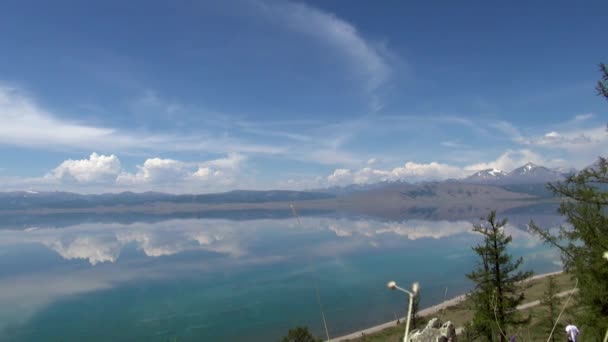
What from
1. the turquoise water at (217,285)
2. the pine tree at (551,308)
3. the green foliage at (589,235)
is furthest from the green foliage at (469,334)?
the turquoise water at (217,285)

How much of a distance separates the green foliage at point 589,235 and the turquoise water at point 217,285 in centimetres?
933

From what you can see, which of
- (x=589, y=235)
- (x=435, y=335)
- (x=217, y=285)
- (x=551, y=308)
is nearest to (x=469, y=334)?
(x=551, y=308)

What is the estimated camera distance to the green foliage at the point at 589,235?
415 inches

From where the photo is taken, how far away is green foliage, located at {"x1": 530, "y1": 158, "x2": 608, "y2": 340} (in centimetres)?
1055

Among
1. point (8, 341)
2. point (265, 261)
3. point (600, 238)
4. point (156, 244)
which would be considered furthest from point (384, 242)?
point (600, 238)

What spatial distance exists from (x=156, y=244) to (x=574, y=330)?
583 ft

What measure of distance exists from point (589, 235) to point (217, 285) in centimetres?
8422

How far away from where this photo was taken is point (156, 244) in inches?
6678

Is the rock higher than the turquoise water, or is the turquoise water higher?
the rock

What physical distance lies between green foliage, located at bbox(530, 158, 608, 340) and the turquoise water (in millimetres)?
9327

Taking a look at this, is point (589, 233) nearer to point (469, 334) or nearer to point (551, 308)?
point (469, 334)

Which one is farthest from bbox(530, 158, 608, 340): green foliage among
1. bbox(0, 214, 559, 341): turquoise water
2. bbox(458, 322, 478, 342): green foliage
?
bbox(0, 214, 559, 341): turquoise water

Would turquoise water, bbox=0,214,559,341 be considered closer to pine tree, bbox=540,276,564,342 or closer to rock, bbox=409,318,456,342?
rock, bbox=409,318,456,342

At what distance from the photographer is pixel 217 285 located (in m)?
87.7
